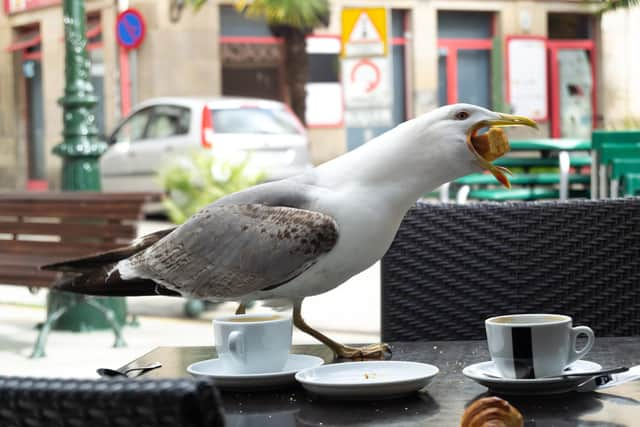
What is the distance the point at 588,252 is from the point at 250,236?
936mm

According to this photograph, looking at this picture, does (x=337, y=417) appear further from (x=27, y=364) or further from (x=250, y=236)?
(x=27, y=364)

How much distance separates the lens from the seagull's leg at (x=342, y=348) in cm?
189

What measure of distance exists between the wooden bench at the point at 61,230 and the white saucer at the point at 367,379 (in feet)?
13.8

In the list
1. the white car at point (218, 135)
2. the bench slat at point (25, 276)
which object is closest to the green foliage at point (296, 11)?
the white car at point (218, 135)

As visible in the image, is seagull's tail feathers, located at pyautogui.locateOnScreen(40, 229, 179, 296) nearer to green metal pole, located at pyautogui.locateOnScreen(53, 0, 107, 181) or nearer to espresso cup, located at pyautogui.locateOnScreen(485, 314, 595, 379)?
espresso cup, located at pyautogui.locateOnScreen(485, 314, 595, 379)

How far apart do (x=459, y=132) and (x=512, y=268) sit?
78 cm

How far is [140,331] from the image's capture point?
21.3 feet

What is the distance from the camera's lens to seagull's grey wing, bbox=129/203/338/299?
5.72 ft

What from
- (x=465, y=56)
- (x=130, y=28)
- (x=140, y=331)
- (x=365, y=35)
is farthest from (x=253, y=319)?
(x=465, y=56)

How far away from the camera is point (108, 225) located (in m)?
6.04

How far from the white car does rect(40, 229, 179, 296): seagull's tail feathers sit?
1099 centimetres

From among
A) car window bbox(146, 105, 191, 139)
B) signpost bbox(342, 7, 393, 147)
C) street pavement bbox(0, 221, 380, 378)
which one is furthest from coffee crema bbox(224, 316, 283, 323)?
signpost bbox(342, 7, 393, 147)

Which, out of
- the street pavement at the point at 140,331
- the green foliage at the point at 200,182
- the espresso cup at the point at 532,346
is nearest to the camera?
the espresso cup at the point at 532,346

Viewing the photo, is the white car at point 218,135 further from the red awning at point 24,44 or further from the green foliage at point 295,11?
the red awning at point 24,44
